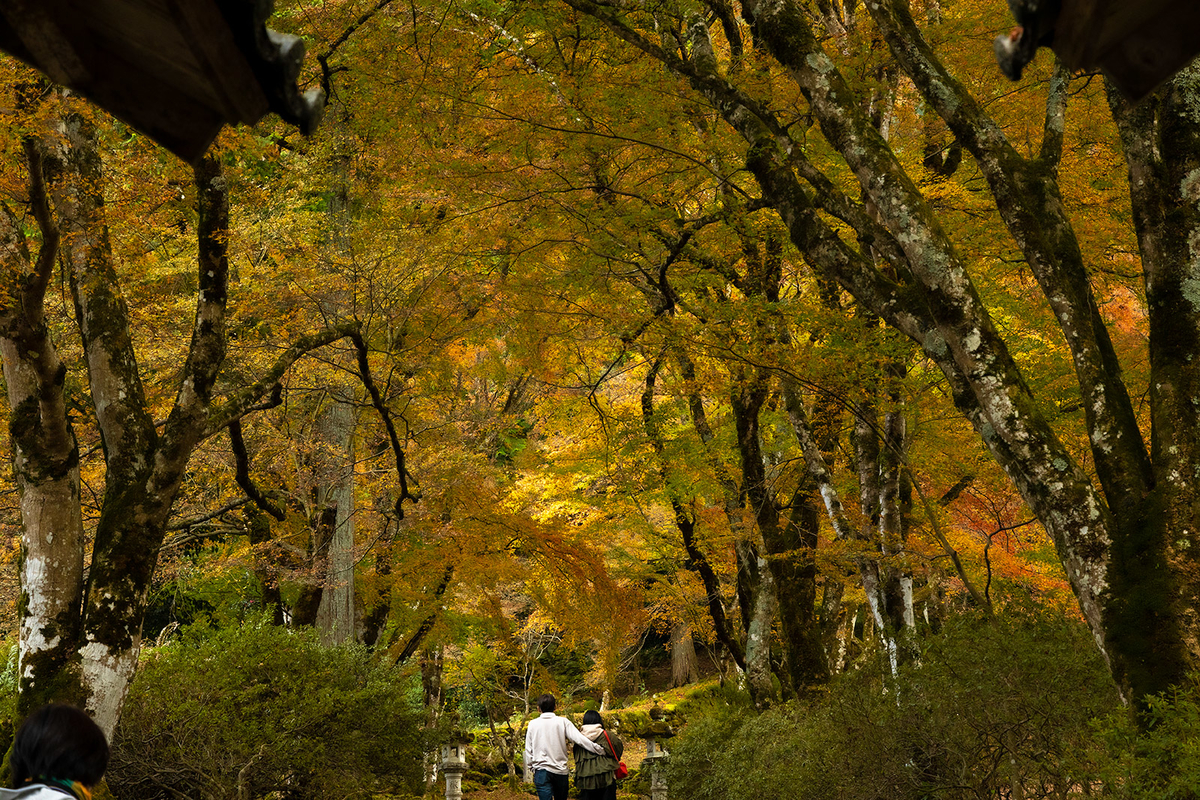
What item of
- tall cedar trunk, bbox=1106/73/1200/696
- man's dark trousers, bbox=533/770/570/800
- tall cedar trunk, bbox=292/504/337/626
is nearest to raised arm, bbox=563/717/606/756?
man's dark trousers, bbox=533/770/570/800

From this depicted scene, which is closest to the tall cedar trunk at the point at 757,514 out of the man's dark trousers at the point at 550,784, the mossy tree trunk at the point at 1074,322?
the man's dark trousers at the point at 550,784

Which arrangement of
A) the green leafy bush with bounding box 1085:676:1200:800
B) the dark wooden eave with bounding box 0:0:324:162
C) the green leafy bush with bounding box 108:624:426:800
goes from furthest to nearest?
the green leafy bush with bounding box 108:624:426:800 < the green leafy bush with bounding box 1085:676:1200:800 < the dark wooden eave with bounding box 0:0:324:162

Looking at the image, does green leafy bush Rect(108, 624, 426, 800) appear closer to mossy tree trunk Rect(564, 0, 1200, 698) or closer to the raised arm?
the raised arm

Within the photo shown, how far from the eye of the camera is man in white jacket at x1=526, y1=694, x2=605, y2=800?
8.70m

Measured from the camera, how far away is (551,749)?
8688 mm

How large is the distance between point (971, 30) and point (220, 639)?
9.73m

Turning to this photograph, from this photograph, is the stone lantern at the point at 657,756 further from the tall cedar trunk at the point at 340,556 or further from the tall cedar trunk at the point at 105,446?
the tall cedar trunk at the point at 105,446

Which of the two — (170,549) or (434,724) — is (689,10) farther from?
(434,724)

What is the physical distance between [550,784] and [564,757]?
0.30 m

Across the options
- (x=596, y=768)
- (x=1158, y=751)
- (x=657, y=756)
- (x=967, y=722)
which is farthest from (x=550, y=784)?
(x=1158, y=751)

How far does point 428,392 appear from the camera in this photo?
14.4m

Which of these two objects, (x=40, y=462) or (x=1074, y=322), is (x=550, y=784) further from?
(x=1074, y=322)

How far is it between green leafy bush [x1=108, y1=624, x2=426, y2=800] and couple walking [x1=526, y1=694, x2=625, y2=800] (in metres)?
2.08

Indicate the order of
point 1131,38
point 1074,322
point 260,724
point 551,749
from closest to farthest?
point 1131,38 < point 1074,322 < point 551,749 < point 260,724
